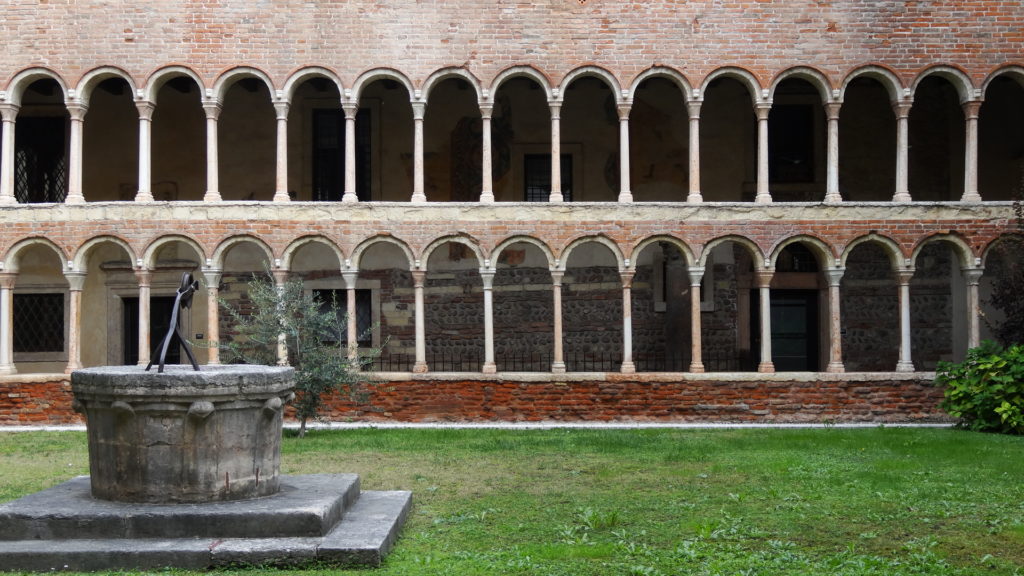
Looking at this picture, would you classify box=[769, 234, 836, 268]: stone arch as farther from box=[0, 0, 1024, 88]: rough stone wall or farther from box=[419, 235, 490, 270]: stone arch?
box=[419, 235, 490, 270]: stone arch

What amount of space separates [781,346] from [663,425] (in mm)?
5776

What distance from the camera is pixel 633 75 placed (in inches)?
711

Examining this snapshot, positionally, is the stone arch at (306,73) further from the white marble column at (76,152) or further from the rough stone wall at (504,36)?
the white marble column at (76,152)

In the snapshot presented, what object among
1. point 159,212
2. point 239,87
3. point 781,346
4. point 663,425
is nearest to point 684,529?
point 663,425

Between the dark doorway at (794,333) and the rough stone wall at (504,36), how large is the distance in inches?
222

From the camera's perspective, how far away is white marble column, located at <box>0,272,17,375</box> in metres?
17.7

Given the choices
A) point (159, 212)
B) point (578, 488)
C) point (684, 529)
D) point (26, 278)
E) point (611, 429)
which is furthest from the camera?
point (26, 278)

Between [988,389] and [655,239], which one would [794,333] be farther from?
[988,389]

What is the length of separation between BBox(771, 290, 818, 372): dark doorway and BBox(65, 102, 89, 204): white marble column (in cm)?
1413

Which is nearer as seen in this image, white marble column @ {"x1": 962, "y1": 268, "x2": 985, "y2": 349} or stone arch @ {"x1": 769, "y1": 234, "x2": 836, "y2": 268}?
white marble column @ {"x1": 962, "y1": 268, "x2": 985, "y2": 349}

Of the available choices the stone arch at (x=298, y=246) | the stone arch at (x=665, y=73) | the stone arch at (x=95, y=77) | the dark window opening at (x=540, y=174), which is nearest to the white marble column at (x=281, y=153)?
the stone arch at (x=298, y=246)

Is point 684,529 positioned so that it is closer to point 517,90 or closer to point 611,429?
point 611,429

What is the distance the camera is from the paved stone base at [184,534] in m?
6.61

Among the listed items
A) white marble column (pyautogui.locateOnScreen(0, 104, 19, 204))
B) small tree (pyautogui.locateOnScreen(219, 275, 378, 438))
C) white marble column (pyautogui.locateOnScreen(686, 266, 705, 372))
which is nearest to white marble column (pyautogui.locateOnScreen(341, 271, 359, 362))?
small tree (pyautogui.locateOnScreen(219, 275, 378, 438))
